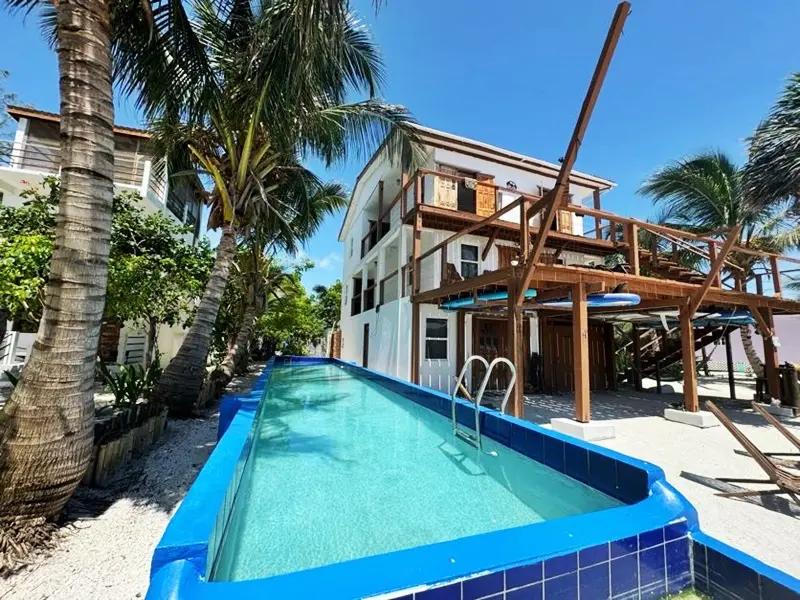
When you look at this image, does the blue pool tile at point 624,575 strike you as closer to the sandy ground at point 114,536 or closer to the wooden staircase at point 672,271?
the sandy ground at point 114,536

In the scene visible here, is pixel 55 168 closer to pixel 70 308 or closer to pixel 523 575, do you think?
pixel 70 308

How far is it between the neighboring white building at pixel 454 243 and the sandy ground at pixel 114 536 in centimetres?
796

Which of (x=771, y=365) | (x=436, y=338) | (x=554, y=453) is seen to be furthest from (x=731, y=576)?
(x=771, y=365)

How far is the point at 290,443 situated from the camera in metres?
6.13

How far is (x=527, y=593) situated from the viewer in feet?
6.19

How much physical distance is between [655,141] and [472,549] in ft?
56.4

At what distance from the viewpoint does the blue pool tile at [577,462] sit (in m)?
4.08

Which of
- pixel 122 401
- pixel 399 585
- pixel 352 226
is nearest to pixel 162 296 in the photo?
pixel 122 401

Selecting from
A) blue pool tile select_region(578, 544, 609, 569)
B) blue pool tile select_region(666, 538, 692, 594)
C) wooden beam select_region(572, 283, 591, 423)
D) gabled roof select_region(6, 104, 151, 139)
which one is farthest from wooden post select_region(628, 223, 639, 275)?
gabled roof select_region(6, 104, 151, 139)

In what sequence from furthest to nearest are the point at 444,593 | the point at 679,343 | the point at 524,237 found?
the point at 679,343 → the point at 524,237 → the point at 444,593

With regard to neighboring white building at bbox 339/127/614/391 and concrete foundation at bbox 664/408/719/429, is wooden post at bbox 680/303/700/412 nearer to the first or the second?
concrete foundation at bbox 664/408/719/429

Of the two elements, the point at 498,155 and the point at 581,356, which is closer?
the point at 581,356

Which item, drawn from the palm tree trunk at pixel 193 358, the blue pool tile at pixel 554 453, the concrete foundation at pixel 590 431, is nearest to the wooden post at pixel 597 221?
the concrete foundation at pixel 590 431

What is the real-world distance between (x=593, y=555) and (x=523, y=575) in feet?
1.73
